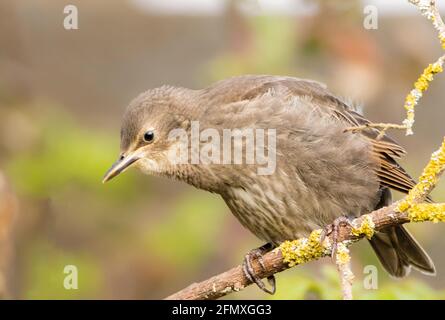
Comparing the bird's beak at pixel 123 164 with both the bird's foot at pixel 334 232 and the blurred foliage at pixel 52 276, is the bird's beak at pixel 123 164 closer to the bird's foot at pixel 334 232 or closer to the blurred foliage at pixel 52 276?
the bird's foot at pixel 334 232

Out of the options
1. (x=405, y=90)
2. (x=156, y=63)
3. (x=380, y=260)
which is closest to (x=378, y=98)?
(x=405, y=90)

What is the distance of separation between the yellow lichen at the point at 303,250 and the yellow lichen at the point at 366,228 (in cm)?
34

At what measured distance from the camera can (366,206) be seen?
4.98 metres

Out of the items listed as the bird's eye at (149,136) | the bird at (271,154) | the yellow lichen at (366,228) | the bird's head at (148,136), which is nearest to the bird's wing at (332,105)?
the bird at (271,154)

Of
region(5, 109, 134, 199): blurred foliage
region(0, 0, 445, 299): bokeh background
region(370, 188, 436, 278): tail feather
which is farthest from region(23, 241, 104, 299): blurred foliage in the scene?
region(370, 188, 436, 278): tail feather

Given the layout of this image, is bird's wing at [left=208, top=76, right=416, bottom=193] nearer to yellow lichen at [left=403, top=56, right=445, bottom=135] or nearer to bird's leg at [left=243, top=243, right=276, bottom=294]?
bird's leg at [left=243, top=243, right=276, bottom=294]

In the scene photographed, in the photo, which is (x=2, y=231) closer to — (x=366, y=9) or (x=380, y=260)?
(x=380, y=260)

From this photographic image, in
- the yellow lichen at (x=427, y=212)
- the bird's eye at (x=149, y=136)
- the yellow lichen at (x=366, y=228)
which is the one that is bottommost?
the yellow lichen at (x=427, y=212)

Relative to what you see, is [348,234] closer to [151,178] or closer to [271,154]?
[271,154]

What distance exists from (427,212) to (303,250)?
749 millimetres

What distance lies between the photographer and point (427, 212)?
11.1 ft

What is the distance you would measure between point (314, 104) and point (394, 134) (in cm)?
165

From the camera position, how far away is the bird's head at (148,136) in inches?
194

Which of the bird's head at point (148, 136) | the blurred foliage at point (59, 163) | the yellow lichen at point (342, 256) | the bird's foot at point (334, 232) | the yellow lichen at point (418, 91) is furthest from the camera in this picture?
the blurred foliage at point (59, 163)
